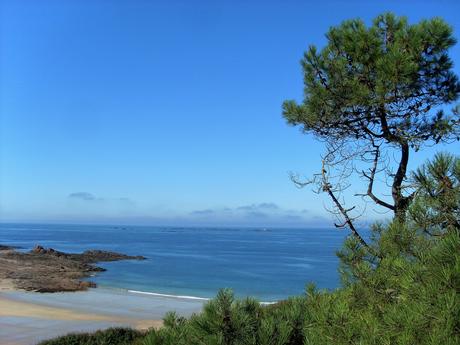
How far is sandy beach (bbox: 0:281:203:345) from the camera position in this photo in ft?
53.7

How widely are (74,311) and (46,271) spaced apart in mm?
16904

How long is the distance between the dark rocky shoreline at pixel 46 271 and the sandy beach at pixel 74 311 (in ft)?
4.43

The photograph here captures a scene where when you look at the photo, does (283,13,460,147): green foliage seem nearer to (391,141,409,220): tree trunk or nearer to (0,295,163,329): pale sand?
(391,141,409,220): tree trunk

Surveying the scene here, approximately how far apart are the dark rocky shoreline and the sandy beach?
135cm

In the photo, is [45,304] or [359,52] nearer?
[359,52]

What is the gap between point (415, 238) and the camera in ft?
12.5

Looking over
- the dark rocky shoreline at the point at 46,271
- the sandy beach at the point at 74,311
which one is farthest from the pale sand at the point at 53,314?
the dark rocky shoreline at the point at 46,271

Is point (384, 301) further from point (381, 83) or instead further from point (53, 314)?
point (53, 314)

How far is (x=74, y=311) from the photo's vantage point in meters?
22.1

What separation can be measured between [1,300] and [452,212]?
24655 mm

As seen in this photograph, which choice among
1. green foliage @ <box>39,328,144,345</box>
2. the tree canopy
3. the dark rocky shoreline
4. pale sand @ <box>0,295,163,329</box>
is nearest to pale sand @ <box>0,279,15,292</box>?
the dark rocky shoreline

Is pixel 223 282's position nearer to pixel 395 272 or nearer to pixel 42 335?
pixel 42 335

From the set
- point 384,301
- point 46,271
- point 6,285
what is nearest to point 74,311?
point 6,285

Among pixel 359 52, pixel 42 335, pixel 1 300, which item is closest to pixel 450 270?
pixel 359 52
